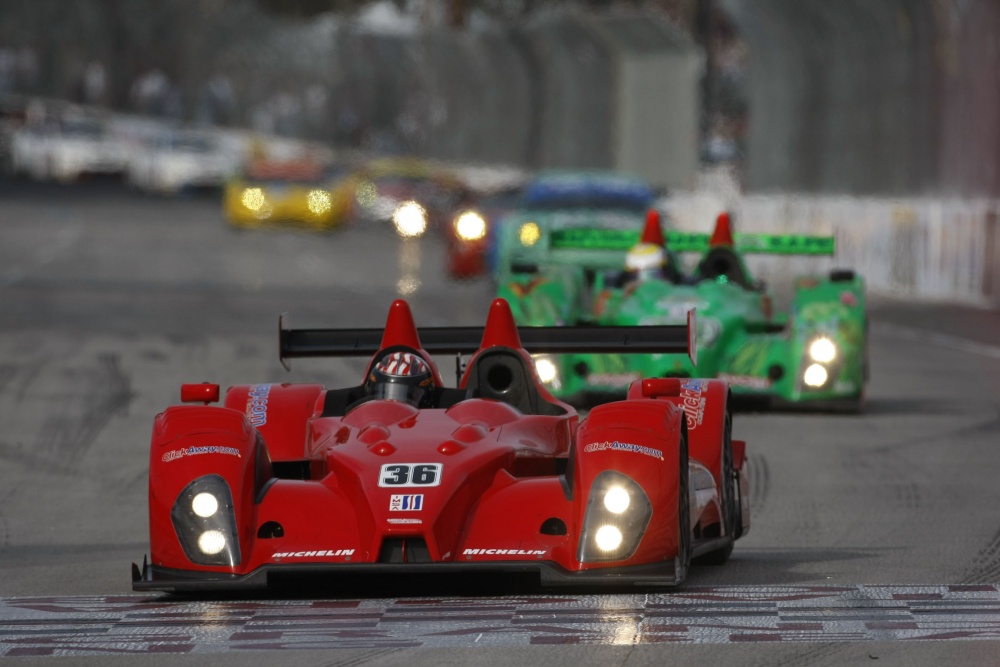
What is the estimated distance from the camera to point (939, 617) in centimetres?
737

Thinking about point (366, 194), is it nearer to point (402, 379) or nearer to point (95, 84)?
point (402, 379)

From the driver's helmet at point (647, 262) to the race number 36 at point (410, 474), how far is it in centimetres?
751

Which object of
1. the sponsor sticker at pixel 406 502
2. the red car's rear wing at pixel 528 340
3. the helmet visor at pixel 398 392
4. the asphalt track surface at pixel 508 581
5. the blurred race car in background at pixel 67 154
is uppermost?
the blurred race car in background at pixel 67 154

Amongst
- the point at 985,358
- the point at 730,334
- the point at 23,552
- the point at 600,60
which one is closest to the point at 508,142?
the point at 600,60

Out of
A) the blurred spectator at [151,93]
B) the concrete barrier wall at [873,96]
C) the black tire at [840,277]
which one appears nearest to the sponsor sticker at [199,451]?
the black tire at [840,277]

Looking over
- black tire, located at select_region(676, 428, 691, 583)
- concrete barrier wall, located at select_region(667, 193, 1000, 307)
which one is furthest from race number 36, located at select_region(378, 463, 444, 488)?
concrete barrier wall, located at select_region(667, 193, 1000, 307)

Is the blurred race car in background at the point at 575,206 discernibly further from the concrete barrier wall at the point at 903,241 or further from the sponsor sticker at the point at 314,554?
the sponsor sticker at the point at 314,554

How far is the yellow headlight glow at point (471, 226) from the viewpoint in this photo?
28.7m

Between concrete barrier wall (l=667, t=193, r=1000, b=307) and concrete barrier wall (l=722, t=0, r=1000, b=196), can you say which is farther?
concrete barrier wall (l=722, t=0, r=1000, b=196)

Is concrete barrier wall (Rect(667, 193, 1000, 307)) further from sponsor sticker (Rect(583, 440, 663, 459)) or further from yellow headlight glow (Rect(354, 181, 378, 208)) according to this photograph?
sponsor sticker (Rect(583, 440, 663, 459))

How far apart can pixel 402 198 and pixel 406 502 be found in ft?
124

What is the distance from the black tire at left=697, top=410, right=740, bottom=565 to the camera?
29.1ft

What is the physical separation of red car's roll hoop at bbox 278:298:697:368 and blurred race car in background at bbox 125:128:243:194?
4362cm

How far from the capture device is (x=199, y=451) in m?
7.96
